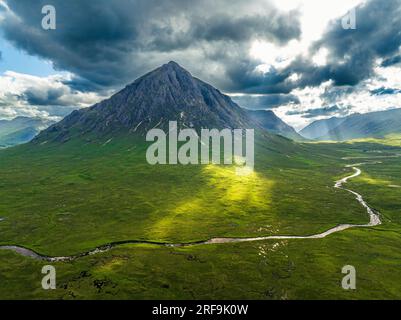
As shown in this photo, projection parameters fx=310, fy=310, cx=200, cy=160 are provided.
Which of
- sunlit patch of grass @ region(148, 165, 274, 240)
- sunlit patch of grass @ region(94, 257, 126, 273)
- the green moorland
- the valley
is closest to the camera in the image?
the green moorland

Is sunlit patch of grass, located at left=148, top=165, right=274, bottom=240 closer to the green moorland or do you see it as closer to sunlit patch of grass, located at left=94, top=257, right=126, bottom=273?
the green moorland

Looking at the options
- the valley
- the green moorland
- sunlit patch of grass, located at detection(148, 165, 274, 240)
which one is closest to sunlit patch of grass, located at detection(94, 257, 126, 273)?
the valley

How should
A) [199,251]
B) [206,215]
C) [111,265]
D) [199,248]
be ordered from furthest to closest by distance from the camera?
[206,215] → [199,248] → [199,251] → [111,265]

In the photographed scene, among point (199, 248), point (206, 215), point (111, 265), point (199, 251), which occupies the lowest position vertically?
point (111, 265)

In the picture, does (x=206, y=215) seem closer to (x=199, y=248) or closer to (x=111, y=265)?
(x=199, y=248)

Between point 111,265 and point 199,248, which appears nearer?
point 111,265

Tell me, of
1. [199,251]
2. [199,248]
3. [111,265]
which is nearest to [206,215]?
[199,248]

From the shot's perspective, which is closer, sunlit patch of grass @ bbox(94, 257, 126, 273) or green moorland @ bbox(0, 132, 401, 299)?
green moorland @ bbox(0, 132, 401, 299)

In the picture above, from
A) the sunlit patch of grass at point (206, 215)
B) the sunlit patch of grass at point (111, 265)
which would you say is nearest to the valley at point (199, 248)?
the sunlit patch of grass at point (111, 265)

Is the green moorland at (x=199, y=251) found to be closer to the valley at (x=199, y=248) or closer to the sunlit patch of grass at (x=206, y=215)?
the valley at (x=199, y=248)

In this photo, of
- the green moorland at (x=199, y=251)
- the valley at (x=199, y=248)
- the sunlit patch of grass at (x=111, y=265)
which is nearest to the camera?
the green moorland at (x=199, y=251)

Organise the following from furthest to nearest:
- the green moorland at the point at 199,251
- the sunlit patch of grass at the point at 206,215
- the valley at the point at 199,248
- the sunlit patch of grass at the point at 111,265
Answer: the sunlit patch of grass at the point at 206,215
the sunlit patch of grass at the point at 111,265
the valley at the point at 199,248
the green moorland at the point at 199,251
